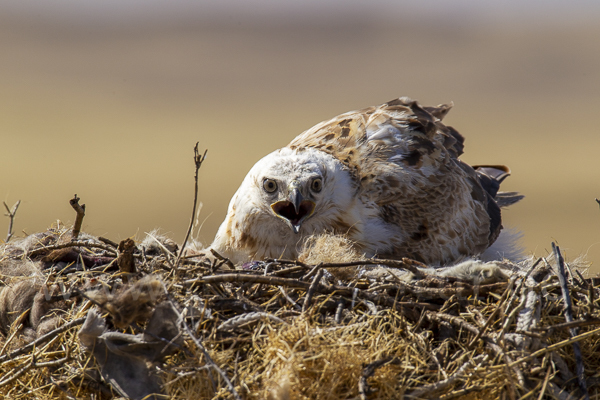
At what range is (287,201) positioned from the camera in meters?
4.51

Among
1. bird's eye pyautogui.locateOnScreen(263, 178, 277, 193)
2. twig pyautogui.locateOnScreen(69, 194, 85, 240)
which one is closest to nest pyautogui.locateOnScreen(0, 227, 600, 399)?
twig pyautogui.locateOnScreen(69, 194, 85, 240)

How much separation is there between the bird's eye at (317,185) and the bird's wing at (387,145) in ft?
1.18

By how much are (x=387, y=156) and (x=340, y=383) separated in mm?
2465

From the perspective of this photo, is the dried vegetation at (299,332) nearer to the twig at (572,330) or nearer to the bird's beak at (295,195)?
the twig at (572,330)

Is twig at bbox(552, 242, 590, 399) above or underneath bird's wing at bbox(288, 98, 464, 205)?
underneath

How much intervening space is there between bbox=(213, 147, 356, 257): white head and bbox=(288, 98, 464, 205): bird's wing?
188 mm

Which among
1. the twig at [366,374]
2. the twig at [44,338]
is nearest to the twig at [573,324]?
the twig at [366,374]

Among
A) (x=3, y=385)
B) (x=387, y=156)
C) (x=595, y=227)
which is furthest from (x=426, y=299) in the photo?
(x=595, y=227)

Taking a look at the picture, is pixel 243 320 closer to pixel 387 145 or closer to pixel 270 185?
pixel 270 185

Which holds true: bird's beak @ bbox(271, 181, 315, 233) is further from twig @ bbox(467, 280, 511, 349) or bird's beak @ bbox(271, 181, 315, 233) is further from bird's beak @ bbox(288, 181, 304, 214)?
twig @ bbox(467, 280, 511, 349)

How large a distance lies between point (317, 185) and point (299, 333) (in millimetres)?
1797

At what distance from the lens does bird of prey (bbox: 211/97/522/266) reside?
180 inches

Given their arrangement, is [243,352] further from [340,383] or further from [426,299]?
[426,299]

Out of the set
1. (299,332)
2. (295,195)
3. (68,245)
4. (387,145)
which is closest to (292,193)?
(295,195)
